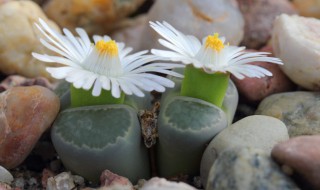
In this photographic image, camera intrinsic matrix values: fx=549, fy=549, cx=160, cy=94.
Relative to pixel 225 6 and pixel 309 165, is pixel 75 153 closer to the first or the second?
pixel 309 165

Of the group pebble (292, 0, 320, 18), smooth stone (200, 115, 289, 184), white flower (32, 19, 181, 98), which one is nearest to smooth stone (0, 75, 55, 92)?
white flower (32, 19, 181, 98)

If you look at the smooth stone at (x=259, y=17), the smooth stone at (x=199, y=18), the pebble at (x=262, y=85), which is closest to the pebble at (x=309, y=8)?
the smooth stone at (x=259, y=17)

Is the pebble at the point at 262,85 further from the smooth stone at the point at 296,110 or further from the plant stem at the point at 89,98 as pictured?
the plant stem at the point at 89,98

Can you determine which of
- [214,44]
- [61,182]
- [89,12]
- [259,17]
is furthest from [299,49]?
[89,12]

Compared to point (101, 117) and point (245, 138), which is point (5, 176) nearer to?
point (101, 117)

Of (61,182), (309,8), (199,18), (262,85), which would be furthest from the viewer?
(309,8)

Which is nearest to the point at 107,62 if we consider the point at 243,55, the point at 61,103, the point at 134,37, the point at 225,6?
the point at 61,103
